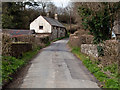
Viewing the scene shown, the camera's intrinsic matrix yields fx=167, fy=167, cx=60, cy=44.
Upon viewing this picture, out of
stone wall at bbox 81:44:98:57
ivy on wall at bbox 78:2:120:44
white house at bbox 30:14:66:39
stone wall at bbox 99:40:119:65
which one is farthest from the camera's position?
white house at bbox 30:14:66:39

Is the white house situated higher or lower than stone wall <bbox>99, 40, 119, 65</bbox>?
higher

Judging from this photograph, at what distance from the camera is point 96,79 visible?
897 centimetres

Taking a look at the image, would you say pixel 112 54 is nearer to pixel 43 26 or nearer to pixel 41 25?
pixel 43 26

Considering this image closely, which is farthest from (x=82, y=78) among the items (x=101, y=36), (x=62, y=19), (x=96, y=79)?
(x=62, y=19)

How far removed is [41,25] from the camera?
149 feet

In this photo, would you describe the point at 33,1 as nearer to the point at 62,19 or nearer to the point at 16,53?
the point at 62,19

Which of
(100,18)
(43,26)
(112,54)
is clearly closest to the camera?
(112,54)

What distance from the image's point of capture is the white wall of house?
44.5 meters

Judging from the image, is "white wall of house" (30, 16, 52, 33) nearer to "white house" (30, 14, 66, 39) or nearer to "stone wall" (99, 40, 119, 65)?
"white house" (30, 14, 66, 39)

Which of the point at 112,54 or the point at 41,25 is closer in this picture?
the point at 112,54

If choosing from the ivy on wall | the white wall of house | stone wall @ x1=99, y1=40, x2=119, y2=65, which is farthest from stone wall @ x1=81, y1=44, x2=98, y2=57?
the white wall of house

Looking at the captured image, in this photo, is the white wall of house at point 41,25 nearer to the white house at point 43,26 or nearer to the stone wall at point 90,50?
the white house at point 43,26

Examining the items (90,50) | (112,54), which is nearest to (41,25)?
(90,50)

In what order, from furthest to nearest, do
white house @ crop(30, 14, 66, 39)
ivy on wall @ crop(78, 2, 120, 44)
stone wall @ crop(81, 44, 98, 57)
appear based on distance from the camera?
white house @ crop(30, 14, 66, 39), stone wall @ crop(81, 44, 98, 57), ivy on wall @ crop(78, 2, 120, 44)
